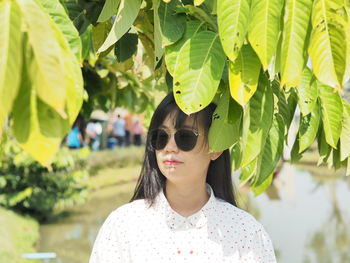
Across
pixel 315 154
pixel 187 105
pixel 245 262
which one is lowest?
pixel 315 154

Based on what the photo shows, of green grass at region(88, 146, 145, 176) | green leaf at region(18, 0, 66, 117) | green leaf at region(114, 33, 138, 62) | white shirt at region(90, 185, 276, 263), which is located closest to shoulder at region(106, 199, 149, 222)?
white shirt at region(90, 185, 276, 263)

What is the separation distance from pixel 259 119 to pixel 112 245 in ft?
2.12

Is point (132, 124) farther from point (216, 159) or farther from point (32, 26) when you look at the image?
point (32, 26)

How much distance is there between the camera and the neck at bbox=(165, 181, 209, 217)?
5.70 ft

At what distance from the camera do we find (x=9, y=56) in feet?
2.37

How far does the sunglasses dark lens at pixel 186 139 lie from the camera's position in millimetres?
1671

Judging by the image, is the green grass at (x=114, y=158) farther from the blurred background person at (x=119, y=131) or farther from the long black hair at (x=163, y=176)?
the long black hair at (x=163, y=176)

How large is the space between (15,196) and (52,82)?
24.5ft

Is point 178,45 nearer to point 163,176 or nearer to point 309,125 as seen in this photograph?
point 309,125

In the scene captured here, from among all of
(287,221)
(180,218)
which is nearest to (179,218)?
(180,218)

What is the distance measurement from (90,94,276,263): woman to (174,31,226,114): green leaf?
568mm

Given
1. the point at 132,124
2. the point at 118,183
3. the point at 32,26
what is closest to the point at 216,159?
the point at 32,26

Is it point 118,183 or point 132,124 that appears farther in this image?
point 132,124

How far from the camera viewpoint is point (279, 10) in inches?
38.7
